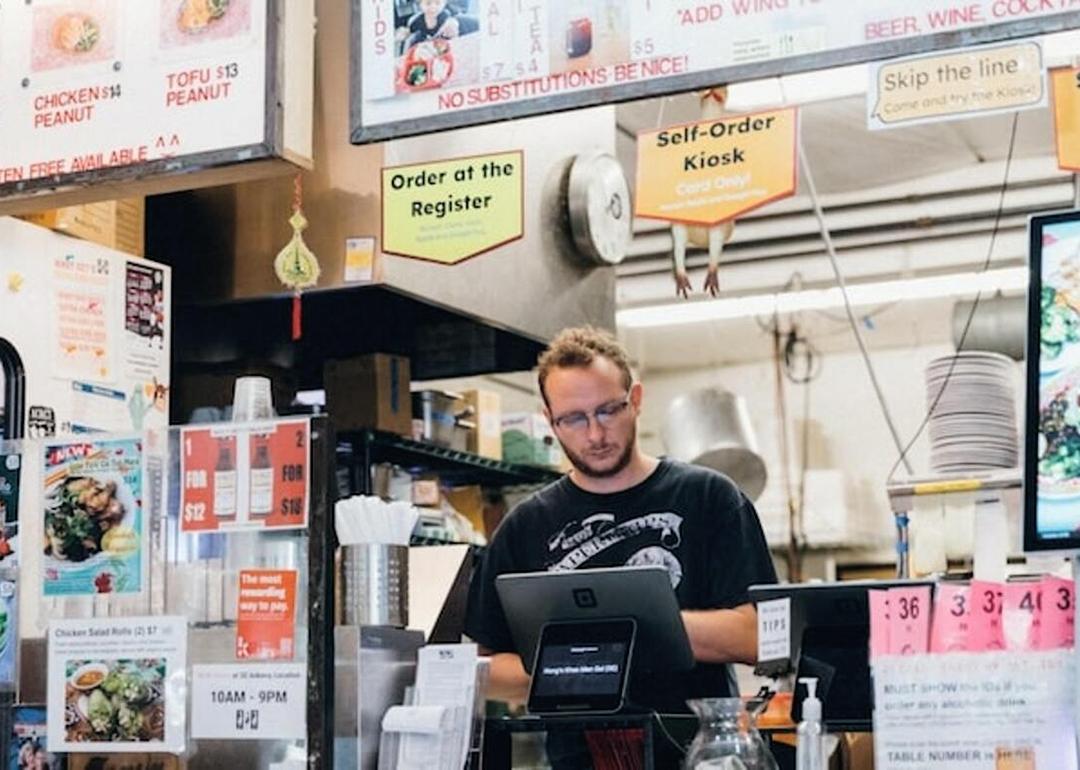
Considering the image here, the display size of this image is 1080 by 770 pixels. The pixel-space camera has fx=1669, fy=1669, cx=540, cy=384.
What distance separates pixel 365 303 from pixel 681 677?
1.93 metres

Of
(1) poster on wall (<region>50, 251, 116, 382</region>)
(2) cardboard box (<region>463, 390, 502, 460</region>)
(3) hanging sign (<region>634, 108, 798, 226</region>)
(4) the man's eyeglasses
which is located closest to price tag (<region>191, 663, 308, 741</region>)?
(4) the man's eyeglasses

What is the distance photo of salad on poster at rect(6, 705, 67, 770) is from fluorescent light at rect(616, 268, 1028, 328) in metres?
6.63

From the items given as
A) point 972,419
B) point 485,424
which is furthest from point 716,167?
point 485,424

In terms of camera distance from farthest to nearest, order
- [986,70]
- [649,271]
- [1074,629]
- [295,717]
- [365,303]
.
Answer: [649,271], [365,303], [986,70], [295,717], [1074,629]

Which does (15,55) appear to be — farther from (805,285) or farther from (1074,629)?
(805,285)

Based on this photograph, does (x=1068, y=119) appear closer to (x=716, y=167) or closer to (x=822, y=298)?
(x=716, y=167)

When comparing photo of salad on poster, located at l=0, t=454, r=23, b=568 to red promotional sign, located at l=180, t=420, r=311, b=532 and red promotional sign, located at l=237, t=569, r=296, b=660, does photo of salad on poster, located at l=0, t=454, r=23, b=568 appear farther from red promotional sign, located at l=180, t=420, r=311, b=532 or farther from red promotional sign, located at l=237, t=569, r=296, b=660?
red promotional sign, located at l=237, t=569, r=296, b=660

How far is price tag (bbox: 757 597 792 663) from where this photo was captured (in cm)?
253

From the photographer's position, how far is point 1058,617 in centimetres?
223

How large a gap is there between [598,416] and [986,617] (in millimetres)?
1416

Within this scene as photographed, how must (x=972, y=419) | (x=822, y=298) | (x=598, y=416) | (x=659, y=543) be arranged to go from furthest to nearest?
(x=822, y=298) → (x=972, y=419) → (x=598, y=416) → (x=659, y=543)

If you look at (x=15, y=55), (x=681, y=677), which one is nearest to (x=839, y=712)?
(x=681, y=677)

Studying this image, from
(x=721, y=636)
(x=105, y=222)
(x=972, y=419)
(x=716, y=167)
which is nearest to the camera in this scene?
(x=721, y=636)

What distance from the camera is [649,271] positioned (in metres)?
9.26
